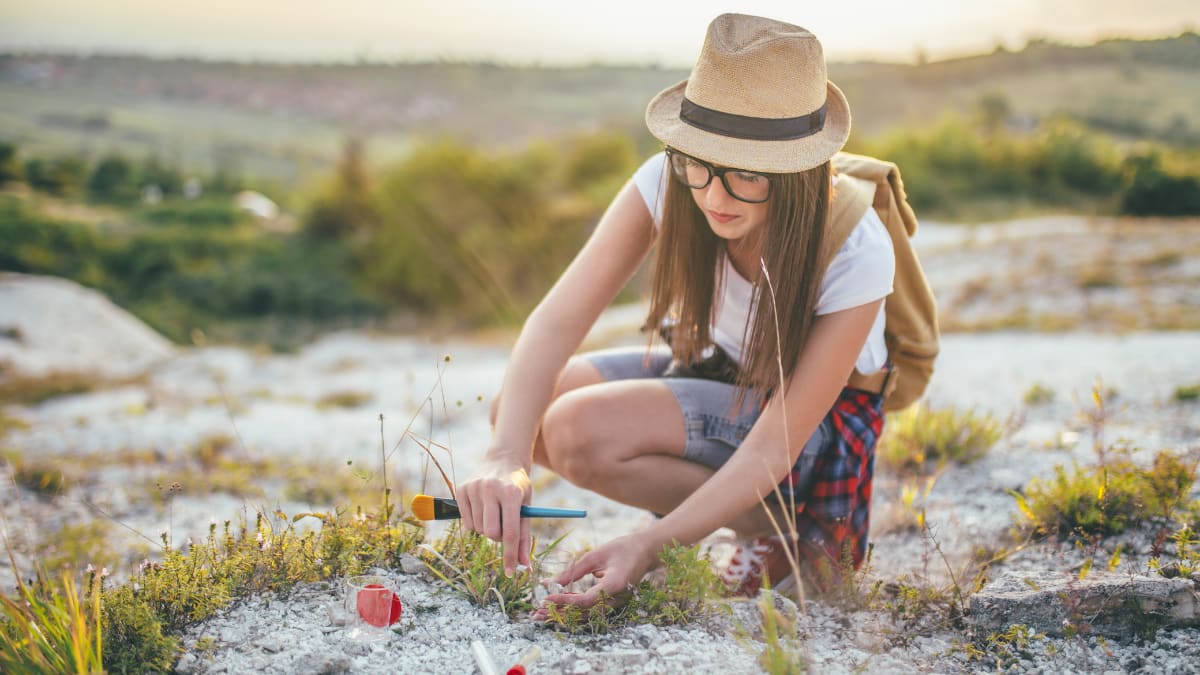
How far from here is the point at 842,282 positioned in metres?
2.20

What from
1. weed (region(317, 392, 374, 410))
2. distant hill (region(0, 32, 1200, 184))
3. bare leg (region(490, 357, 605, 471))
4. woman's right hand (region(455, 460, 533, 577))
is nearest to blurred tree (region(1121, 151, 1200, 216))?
distant hill (region(0, 32, 1200, 184))

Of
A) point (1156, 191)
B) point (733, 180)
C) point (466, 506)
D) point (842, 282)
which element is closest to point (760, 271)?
point (842, 282)

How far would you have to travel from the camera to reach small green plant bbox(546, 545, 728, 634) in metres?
2.01

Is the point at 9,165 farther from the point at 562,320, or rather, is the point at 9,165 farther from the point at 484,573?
the point at 484,573

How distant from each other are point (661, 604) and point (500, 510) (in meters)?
0.46

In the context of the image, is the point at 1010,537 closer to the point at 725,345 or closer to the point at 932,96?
the point at 725,345

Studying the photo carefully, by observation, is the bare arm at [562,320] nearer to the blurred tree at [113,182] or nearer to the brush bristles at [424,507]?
the brush bristles at [424,507]

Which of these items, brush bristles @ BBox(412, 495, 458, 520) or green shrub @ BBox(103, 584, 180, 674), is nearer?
green shrub @ BBox(103, 584, 180, 674)

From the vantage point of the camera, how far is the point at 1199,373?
182 inches

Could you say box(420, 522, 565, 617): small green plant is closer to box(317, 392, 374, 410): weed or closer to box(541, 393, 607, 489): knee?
box(541, 393, 607, 489): knee

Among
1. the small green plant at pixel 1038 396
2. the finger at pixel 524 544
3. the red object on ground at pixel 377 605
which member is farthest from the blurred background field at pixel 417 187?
the red object on ground at pixel 377 605

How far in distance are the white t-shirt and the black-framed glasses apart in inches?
11.1

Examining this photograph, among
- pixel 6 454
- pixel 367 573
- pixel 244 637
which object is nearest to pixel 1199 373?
pixel 367 573

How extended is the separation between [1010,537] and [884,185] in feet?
4.11
